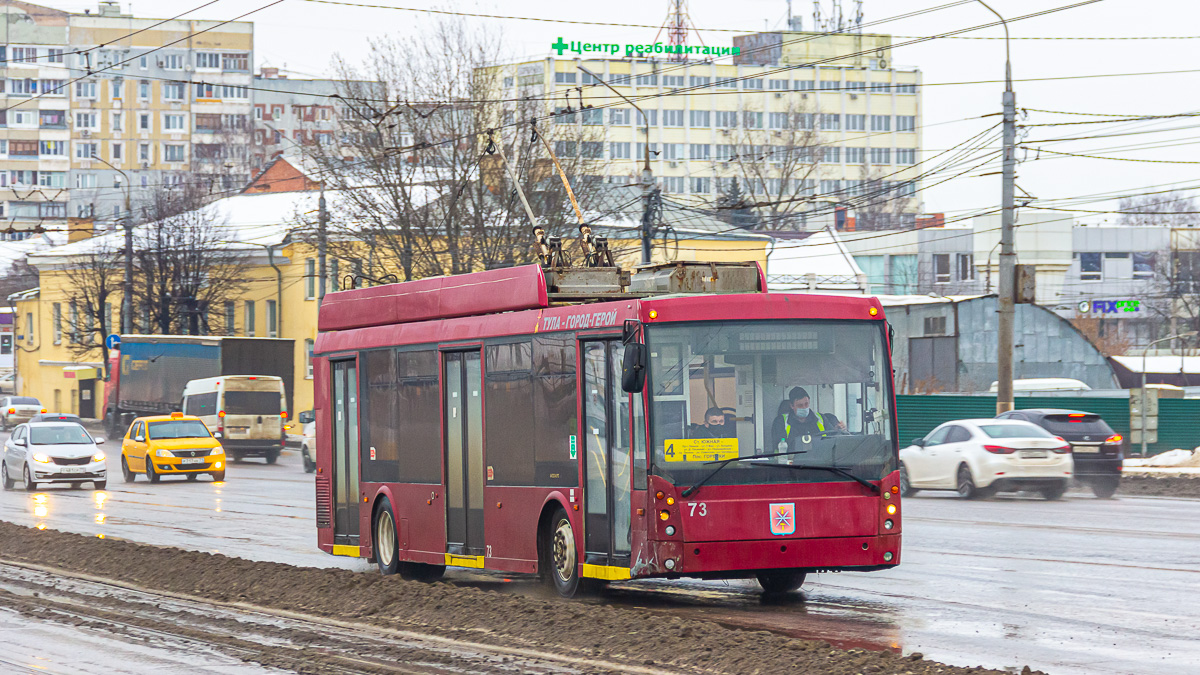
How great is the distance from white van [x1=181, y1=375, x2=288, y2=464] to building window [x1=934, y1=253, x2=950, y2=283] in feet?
191

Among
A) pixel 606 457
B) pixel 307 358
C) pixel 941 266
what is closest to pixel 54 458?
pixel 606 457

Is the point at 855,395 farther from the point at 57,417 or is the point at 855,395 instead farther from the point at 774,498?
the point at 57,417

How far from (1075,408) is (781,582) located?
26410 millimetres

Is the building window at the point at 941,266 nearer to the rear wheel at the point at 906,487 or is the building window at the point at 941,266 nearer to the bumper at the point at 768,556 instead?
the rear wheel at the point at 906,487

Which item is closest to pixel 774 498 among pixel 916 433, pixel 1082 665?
pixel 1082 665

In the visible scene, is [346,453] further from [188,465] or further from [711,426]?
[188,465]

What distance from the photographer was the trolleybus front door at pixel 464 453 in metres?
14.1

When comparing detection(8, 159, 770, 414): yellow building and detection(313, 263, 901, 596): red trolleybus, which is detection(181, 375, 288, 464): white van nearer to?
detection(8, 159, 770, 414): yellow building

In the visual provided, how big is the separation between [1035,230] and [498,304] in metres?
86.0

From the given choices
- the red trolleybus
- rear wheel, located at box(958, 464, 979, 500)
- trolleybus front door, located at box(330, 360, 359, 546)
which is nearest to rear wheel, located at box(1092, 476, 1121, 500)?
rear wheel, located at box(958, 464, 979, 500)

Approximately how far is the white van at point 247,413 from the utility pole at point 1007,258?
2446cm

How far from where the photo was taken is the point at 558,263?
14.3m

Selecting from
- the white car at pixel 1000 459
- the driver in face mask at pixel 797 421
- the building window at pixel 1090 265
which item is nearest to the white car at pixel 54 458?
the white car at pixel 1000 459

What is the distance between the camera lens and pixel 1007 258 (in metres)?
31.0
